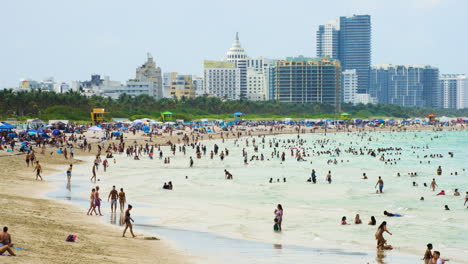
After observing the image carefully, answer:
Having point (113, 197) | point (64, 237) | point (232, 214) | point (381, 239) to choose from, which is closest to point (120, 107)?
point (232, 214)

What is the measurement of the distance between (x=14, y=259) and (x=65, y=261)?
4.86ft

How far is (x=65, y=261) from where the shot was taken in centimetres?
1678

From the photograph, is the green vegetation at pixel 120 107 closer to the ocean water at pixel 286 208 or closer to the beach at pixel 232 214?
the ocean water at pixel 286 208

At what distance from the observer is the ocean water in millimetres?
22289

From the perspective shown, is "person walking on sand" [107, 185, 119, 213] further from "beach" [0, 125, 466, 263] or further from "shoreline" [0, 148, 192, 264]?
"shoreline" [0, 148, 192, 264]

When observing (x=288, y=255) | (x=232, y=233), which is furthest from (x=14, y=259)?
(x=232, y=233)

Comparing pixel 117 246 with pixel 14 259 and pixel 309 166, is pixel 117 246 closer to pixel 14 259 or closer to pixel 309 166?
pixel 14 259

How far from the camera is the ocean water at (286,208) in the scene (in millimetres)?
22289

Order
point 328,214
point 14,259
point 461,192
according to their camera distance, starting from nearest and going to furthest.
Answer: point 14,259, point 328,214, point 461,192

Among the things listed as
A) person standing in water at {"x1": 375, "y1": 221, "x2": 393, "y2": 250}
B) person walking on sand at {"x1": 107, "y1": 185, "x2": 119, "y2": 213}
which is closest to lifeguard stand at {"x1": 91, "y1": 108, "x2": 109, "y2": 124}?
person walking on sand at {"x1": 107, "y1": 185, "x2": 119, "y2": 213}

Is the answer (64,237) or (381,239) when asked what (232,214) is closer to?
(381,239)

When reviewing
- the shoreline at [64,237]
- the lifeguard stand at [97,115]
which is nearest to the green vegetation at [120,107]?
the lifeguard stand at [97,115]

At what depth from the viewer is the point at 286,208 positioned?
32406mm

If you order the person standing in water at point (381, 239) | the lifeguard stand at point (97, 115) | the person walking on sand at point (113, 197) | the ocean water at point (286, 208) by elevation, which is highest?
the lifeguard stand at point (97, 115)
